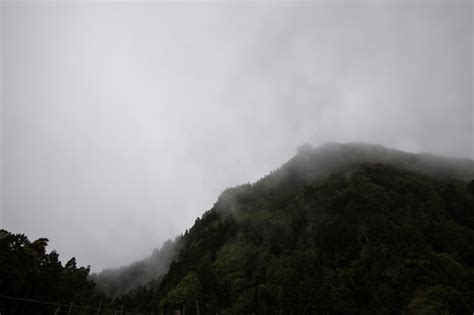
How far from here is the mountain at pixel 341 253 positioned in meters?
47.8

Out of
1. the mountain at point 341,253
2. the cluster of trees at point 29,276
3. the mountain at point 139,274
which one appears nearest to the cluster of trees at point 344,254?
the mountain at point 341,253

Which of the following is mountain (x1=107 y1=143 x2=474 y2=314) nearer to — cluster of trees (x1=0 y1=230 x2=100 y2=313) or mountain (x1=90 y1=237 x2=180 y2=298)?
cluster of trees (x1=0 y1=230 x2=100 y2=313)

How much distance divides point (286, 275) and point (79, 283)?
121ft

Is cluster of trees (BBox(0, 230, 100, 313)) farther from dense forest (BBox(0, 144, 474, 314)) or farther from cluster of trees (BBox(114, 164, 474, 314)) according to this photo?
cluster of trees (BBox(114, 164, 474, 314))

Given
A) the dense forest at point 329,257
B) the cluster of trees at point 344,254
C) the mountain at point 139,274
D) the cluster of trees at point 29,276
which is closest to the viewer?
the cluster of trees at point 29,276

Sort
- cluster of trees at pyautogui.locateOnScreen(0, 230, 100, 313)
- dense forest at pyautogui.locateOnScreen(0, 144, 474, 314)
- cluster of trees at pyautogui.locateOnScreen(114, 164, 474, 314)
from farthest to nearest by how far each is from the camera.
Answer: cluster of trees at pyautogui.locateOnScreen(114, 164, 474, 314), dense forest at pyautogui.locateOnScreen(0, 144, 474, 314), cluster of trees at pyautogui.locateOnScreen(0, 230, 100, 313)

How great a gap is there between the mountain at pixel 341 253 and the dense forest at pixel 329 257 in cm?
20

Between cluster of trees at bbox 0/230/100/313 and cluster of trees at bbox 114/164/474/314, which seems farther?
cluster of trees at bbox 114/164/474/314

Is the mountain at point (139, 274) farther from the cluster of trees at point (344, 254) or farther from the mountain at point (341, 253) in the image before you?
the cluster of trees at point (344, 254)

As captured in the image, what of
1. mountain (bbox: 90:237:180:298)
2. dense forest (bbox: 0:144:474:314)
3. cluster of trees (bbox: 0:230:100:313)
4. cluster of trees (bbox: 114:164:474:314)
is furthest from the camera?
mountain (bbox: 90:237:180:298)

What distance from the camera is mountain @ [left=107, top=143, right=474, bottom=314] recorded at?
157ft

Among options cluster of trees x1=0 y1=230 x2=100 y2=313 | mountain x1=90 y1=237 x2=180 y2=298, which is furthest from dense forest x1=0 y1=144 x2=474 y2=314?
mountain x1=90 y1=237 x2=180 y2=298

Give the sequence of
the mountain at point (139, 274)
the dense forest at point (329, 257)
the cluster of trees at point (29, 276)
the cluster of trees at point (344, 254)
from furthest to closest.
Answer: the mountain at point (139, 274) → the cluster of trees at point (344, 254) → the dense forest at point (329, 257) → the cluster of trees at point (29, 276)

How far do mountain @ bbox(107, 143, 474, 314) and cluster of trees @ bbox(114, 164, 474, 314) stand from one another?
191 mm
